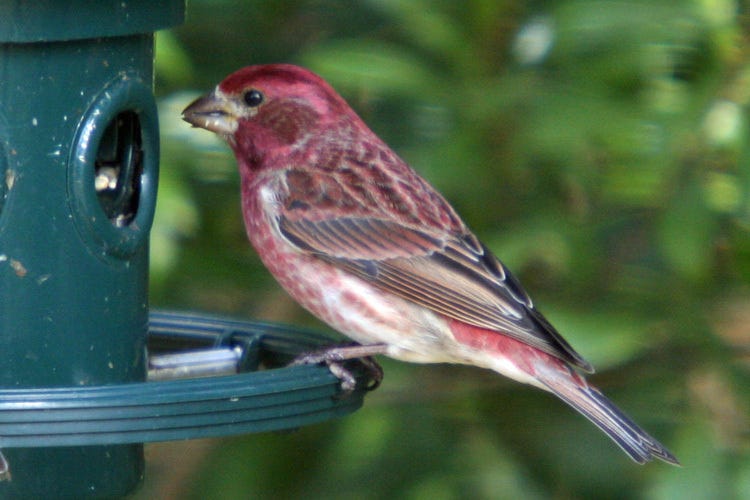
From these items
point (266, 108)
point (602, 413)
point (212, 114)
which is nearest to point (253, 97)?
point (266, 108)

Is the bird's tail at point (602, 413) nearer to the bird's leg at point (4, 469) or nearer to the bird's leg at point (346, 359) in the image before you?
the bird's leg at point (346, 359)

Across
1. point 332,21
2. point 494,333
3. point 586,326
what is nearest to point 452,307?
point 494,333

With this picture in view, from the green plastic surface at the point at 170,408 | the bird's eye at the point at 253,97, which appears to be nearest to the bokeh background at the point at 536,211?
the bird's eye at the point at 253,97

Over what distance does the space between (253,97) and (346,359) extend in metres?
1.20

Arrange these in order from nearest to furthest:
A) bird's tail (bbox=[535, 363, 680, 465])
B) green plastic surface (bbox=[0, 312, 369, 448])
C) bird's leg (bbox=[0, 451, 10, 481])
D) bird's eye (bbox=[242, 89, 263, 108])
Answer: green plastic surface (bbox=[0, 312, 369, 448]) < bird's leg (bbox=[0, 451, 10, 481]) < bird's tail (bbox=[535, 363, 680, 465]) < bird's eye (bbox=[242, 89, 263, 108])

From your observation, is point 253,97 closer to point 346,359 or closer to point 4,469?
point 346,359

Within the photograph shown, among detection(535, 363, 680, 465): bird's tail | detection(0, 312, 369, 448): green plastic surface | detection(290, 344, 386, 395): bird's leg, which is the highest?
detection(0, 312, 369, 448): green plastic surface

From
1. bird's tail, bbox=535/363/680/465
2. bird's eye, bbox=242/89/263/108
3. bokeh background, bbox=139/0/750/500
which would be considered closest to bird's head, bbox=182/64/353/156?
bird's eye, bbox=242/89/263/108

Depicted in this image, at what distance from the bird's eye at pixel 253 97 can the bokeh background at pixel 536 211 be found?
0.23 m

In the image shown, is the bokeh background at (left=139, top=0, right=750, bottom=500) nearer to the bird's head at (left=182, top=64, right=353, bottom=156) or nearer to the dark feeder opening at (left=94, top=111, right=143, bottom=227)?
the bird's head at (left=182, top=64, right=353, bottom=156)

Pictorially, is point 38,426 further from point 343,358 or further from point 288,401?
point 343,358

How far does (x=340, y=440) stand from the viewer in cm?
570

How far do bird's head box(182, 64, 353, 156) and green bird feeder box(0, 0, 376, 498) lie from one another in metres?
0.52

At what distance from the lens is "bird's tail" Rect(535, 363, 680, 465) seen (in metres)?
4.78
